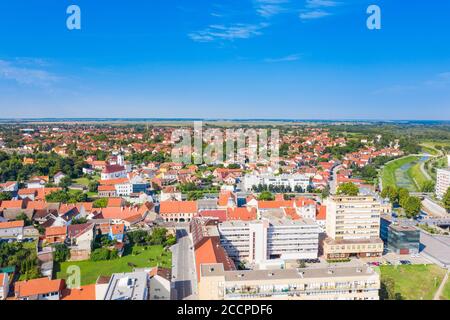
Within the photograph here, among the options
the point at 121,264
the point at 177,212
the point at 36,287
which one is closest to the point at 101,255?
the point at 121,264

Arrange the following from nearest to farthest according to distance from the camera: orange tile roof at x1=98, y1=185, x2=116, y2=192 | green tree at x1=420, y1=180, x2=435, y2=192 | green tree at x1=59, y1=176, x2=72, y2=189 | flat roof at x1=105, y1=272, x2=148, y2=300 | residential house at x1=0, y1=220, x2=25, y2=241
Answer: flat roof at x1=105, y1=272, x2=148, y2=300 → residential house at x1=0, y1=220, x2=25, y2=241 → orange tile roof at x1=98, y1=185, x2=116, y2=192 → green tree at x1=59, y1=176, x2=72, y2=189 → green tree at x1=420, y1=180, x2=435, y2=192

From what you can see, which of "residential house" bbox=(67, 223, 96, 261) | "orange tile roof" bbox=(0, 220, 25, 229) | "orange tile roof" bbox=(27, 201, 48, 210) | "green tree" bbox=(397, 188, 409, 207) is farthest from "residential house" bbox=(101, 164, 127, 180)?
"green tree" bbox=(397, 188, 409, 207)

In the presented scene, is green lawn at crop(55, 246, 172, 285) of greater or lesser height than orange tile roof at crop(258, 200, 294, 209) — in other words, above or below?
below

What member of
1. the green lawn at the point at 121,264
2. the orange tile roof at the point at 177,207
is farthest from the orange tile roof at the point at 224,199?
the green lawn at the point at 121,264

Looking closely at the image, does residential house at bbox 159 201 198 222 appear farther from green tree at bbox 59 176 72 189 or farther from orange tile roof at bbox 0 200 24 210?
green tree at bbox 59 176 72 189

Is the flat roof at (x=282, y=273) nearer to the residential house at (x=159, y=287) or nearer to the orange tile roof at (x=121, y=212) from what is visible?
the residential house at (x=159, y=287)

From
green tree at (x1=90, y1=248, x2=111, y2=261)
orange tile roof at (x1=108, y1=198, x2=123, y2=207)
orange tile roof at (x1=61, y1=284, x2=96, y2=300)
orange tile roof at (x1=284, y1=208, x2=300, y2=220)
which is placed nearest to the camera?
orange tile roof at (x1=61, y1=284, x2=96, y2=300)
